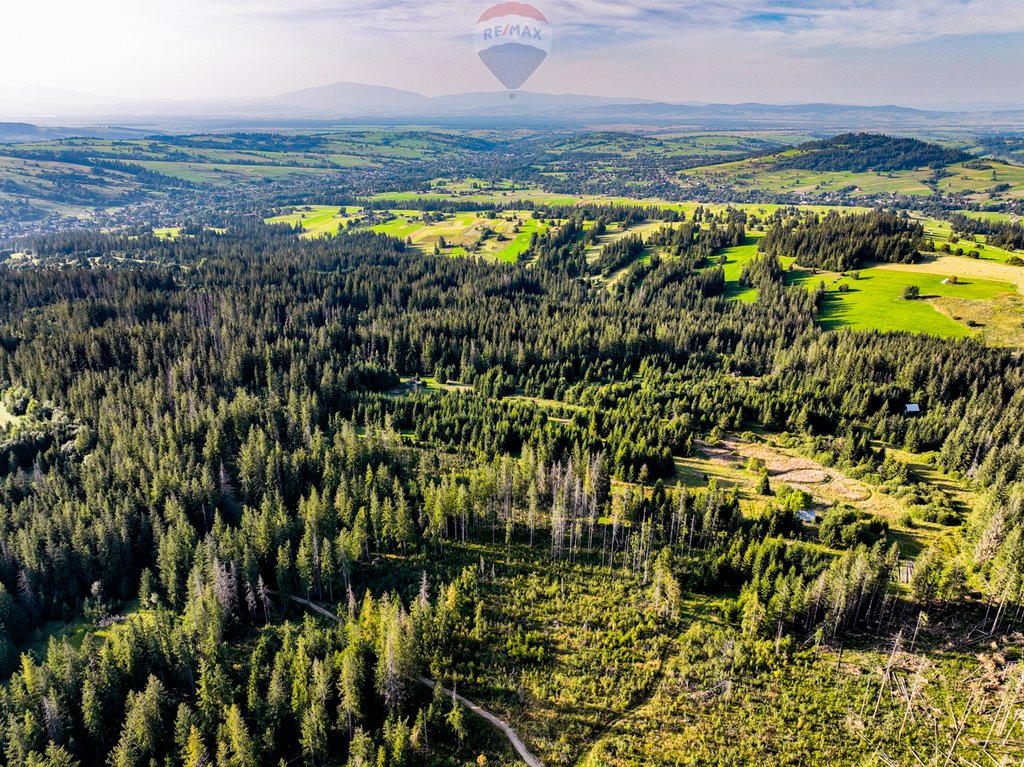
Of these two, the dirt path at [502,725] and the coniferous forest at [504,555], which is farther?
the coniferous forest at [504,555]

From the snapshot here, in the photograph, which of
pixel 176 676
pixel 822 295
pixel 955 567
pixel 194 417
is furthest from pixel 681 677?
pixel 822 295

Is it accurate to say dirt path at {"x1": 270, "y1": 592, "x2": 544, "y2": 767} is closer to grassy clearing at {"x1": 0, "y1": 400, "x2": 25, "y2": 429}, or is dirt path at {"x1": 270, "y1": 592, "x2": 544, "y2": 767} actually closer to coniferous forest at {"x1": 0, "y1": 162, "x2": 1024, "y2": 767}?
coniferous forest at {"x1": 0, "y1": 162, "x2": 1024, "y2": 767}

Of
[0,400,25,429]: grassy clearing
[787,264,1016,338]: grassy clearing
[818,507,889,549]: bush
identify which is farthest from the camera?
[787,264,1016,338]: grassy clearing

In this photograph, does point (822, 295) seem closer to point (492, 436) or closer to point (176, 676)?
point (492, 436)

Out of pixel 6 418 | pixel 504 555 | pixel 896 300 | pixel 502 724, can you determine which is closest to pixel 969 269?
pixel 896 300

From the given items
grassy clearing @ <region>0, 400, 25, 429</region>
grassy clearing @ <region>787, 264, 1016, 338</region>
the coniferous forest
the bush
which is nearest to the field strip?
grassy clearing @ <region>787, 264, 1016, 338</region>

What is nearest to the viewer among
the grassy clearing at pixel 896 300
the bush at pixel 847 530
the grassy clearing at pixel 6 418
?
the bush at pixel 847 530

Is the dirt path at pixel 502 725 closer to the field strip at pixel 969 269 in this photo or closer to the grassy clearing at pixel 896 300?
the grassy clearing at pixel 896 300

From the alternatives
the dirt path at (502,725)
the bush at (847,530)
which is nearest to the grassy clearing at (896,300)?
the bush at (847,530)
